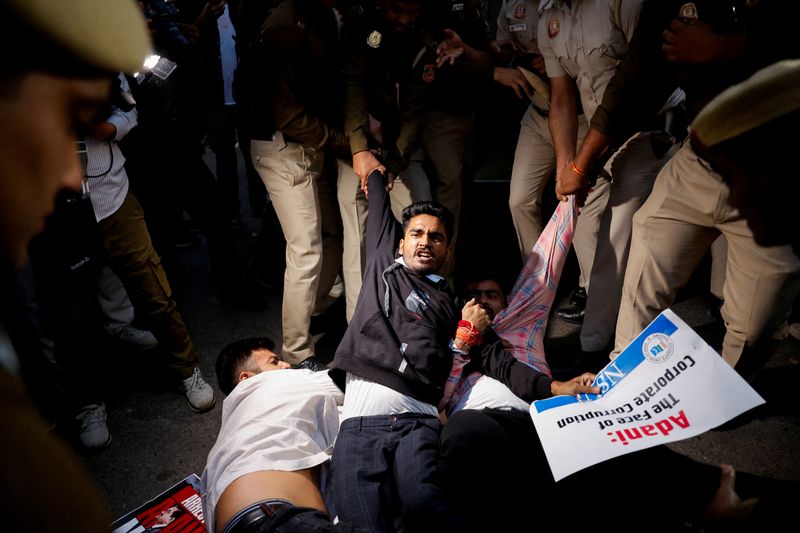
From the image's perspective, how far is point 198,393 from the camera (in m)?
2.39

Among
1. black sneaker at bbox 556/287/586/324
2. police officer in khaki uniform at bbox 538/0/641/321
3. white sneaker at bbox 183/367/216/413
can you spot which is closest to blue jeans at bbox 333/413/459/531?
white sneaker at bbox 183/367/216/413

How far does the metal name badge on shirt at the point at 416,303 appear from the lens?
2.02 m

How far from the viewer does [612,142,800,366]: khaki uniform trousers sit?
1.75 m

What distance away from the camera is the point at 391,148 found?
2713 mm

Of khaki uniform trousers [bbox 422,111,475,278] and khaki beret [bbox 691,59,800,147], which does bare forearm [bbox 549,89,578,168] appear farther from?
khaki beret [bbox 691,59,800,147]

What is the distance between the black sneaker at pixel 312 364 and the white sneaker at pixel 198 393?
404 mm

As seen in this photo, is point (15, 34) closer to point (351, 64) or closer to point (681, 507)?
point (681, 507)

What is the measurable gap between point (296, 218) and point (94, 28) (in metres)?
1.93

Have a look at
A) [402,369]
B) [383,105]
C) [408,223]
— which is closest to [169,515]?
[402,369]

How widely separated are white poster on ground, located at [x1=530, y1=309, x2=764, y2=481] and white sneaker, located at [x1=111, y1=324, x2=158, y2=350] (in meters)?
2.06

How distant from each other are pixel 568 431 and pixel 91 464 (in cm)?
185

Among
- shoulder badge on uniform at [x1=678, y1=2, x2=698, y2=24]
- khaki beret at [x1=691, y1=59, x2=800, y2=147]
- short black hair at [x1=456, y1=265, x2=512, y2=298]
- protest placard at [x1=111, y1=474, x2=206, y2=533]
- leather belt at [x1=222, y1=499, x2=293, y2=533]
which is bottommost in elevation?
short black hair at [x1=456, y1=265, x2=512, y2=298]

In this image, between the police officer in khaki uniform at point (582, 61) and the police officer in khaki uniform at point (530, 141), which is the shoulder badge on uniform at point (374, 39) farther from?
the police officer in khaki uniform at point (582, 61)

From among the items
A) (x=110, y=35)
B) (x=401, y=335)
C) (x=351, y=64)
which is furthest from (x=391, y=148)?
(x=110, y=35)
